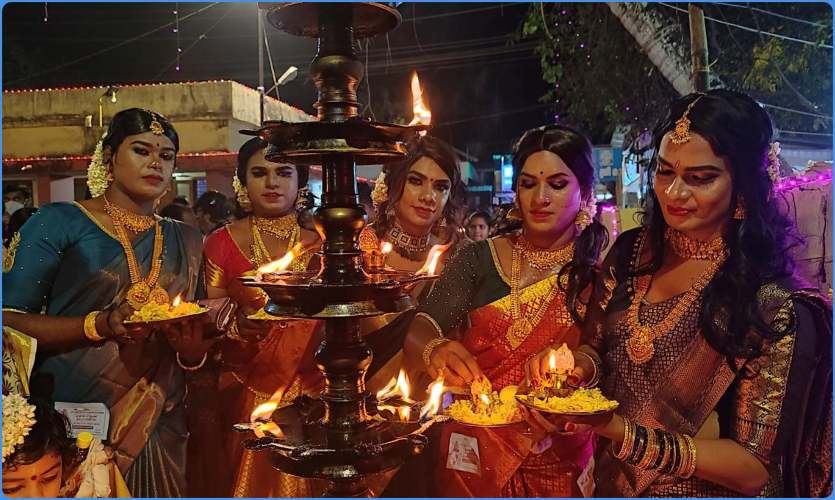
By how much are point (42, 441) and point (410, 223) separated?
6.62ft

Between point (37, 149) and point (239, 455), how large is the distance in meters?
13.9

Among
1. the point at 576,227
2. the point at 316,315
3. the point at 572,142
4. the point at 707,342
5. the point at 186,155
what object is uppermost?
the point at 186,155

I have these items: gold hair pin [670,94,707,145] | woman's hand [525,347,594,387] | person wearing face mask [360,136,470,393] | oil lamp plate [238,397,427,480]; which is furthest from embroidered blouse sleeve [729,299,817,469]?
person wearing face mask [360,136,470,393]

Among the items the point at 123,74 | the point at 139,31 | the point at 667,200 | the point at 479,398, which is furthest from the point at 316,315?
the point at 123,74

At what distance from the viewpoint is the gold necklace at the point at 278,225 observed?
3.33m

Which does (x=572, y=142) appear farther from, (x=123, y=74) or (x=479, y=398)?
(x=123, y=74)

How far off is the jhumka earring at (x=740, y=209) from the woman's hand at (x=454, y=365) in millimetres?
1099

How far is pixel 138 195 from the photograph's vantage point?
9.41 feet

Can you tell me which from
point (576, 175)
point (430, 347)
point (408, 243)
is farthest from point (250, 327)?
point (576, 175)

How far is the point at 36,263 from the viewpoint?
2662 millimetres

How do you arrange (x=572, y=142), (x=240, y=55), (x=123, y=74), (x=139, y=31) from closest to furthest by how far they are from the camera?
(x=572, y=142)
(x=139, y=31)
(x=123, y=74)
(x=240, y=55)

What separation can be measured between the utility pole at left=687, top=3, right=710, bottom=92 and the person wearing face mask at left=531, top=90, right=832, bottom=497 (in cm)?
362

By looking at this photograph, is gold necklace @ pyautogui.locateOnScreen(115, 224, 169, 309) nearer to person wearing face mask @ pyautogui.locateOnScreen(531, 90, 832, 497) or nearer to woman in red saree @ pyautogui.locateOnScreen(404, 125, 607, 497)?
woman in red saree @ pyautogui.locateOnScreen(404, 125, 607, 497)

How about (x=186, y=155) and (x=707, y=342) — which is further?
(x=186, y=155)
